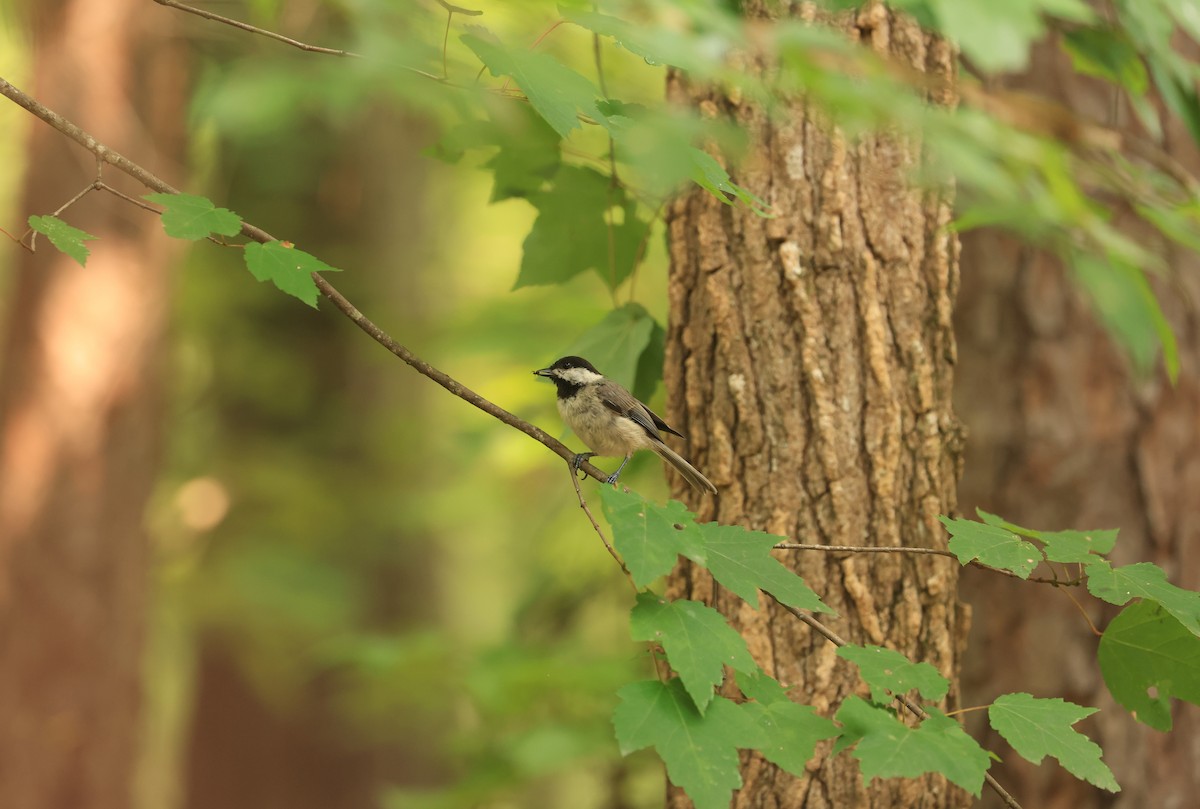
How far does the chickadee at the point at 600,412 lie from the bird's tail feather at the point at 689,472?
0.54ft

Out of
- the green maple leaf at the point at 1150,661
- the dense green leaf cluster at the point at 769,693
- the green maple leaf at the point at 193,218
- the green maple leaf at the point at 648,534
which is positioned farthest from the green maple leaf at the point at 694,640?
the green maple leaf at the point at 193,218

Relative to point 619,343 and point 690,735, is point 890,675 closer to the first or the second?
point 690,735

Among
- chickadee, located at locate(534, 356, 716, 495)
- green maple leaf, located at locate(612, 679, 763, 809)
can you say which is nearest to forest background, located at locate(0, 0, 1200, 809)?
chickadee, located at locate(534, 356, 716, 495)

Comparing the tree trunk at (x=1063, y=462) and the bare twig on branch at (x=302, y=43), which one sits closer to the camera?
the bare twig on branch at (x=302, y=43)

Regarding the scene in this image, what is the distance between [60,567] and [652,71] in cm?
502

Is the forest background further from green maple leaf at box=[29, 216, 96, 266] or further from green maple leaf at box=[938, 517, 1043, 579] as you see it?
green maple leaf at box=[29, 216, 96, 266]

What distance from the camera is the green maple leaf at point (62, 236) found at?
2.15 meters

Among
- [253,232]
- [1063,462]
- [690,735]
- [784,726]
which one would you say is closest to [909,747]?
[784,726]

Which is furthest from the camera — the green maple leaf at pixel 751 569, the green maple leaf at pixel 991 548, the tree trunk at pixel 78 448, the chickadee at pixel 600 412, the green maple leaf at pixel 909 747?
the tree trunk at pixel 78 448

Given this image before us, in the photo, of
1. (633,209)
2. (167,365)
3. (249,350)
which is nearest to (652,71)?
(633,209)

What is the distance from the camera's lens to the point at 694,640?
83.7 inches

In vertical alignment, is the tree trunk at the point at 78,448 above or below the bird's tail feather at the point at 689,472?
below

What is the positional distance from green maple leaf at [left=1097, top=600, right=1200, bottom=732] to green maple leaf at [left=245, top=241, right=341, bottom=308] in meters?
1.92

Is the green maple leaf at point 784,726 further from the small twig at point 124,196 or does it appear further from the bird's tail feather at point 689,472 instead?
the small twig at point 124,196
